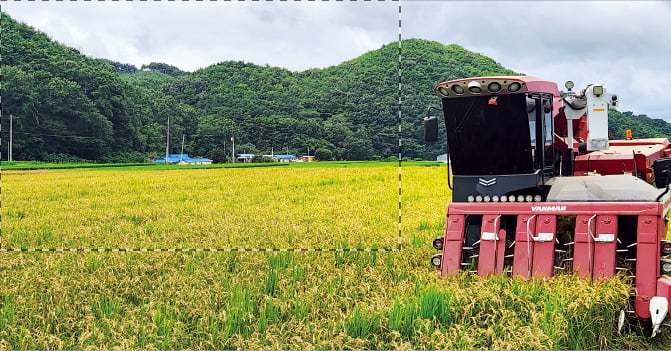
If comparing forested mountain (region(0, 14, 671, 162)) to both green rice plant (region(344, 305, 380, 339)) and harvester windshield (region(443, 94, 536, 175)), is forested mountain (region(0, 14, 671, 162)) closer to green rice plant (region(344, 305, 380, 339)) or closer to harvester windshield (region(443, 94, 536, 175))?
harvester windshield (region(443, 94, 536, 175))

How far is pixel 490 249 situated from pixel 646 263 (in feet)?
4.83

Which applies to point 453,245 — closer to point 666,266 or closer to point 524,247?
point 524,247

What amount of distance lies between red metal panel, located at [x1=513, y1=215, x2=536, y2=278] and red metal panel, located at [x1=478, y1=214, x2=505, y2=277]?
17 centimetres

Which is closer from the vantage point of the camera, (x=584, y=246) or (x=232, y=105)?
(x=584, y=246)

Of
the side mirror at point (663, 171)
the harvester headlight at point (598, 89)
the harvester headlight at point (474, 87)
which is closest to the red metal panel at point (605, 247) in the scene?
the side mirror at point (663, 171)

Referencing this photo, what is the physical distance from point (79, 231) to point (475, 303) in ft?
26.3

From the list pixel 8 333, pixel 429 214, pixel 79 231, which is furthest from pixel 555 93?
pixel 79 231

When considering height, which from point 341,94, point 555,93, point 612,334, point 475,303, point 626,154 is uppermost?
point 341,94

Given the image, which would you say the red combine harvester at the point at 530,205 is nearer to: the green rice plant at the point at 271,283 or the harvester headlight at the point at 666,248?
the harvester headlight at the point at 666,248

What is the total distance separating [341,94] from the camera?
20.3 metres

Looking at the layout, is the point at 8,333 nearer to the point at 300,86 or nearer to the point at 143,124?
the point at 300,86

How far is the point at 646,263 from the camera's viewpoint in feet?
17.4

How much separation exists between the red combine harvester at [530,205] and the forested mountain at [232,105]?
33.0 inches

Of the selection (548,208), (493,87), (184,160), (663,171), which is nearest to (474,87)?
(493,87)
